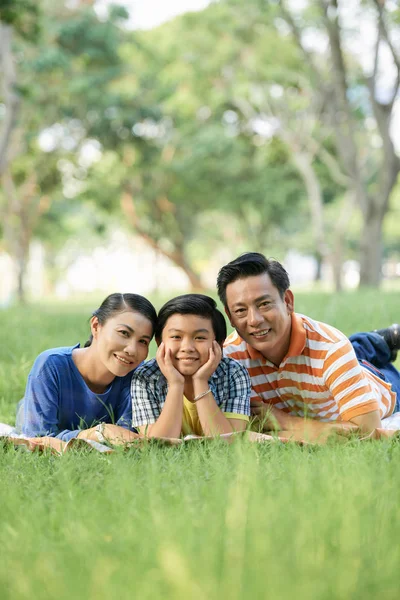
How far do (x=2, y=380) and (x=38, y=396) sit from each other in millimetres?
1830

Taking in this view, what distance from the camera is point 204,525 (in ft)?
6.94

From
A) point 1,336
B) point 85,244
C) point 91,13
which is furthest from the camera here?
point 85,244

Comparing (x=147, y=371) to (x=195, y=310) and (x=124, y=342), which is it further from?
(x=195, y=310)

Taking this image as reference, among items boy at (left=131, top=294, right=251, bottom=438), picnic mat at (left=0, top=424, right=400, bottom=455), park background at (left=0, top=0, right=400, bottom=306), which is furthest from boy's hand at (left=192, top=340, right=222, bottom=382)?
park background at (left=0, top=0, right=400, bottom=306)

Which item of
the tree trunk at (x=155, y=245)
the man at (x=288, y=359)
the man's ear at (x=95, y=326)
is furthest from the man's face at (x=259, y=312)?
the tree trunk at (x=155, y=245)

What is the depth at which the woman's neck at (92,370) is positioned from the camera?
4191mm

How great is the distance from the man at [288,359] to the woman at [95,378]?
1.73 feet

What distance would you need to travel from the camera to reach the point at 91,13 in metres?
20.8

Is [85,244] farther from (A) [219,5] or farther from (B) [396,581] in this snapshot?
(B) [396,581]

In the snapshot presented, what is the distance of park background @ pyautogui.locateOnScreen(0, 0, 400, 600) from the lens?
1.90 meters

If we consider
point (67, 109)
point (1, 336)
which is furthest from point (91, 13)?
point (1, 336)

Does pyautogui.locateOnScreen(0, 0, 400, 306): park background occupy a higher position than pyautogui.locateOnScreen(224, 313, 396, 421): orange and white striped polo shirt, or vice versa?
pyautogui.locateOnScreen(0, 0, 400, 306): park background

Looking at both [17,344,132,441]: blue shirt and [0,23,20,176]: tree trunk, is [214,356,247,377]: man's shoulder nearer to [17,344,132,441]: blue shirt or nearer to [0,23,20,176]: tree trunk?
[17,344,132,441]: blue shirt

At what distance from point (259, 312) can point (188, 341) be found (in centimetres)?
40
